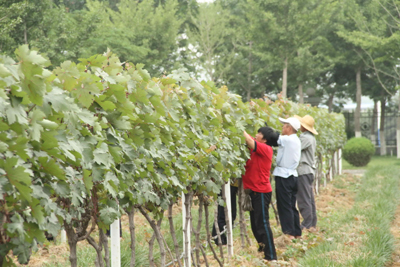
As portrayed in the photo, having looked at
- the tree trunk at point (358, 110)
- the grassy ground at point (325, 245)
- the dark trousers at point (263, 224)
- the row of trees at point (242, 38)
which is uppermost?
the row of trees at point (242, 38)

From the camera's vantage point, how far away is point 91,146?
2.31 meters

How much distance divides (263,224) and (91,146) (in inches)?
140

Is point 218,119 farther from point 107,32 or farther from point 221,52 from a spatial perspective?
point 221,52

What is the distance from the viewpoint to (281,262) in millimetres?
5363

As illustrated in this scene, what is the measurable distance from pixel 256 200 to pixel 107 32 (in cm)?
1760

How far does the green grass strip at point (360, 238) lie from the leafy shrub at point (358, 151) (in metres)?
11.4

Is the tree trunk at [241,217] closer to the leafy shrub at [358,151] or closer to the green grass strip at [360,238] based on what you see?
the green grass strip at [360,238]

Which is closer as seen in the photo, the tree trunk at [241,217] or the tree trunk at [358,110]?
the tree trunk at [241,217]

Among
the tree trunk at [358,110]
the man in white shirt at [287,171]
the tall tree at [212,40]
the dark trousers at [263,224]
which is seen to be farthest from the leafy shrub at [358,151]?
the dark trousers at [263,224]

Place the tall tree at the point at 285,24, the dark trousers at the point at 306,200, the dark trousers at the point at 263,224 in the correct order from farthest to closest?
1. the tall tree at the point at 285,24
2. the dark trousers at the point at 306,200
3. the dark trousers at the point at 263,224

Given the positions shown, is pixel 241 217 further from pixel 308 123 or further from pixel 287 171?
pixel 308 123

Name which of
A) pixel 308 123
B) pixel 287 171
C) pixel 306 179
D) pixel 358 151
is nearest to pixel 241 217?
pixel 287 171

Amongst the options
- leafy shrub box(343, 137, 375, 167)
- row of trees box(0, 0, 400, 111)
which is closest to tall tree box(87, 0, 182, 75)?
row of trees box(0, 0, 400, 111)

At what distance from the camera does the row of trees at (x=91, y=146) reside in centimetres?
175
